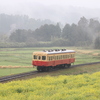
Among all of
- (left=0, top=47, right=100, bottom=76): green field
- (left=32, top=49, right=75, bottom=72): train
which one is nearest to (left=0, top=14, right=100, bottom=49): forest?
(left=0, top=47, right=100, bottom=76): green field

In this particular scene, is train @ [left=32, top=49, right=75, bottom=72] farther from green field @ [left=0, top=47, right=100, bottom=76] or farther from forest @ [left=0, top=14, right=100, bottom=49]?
forest @ [left=0, top=14, right=100, bottom=49]

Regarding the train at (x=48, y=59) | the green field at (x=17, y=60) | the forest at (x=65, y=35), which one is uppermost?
the forest at (x=65, y=35)

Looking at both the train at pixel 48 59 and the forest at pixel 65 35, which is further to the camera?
the forest at pixel 65 35

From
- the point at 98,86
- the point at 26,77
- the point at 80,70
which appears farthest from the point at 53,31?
the point at 98,86

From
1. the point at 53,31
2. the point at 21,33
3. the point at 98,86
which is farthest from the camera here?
the point at 53,31

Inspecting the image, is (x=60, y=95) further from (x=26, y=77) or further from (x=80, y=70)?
(x=80, y=70)

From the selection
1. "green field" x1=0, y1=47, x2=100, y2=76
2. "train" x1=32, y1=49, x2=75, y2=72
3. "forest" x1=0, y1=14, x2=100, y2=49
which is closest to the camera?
"train" x1=32, y1=49, x2=75, y2=72

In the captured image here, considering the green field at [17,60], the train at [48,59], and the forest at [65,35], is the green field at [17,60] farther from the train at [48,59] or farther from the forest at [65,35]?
the forest at [65,35]

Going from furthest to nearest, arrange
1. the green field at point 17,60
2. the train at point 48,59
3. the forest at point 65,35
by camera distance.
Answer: the forest at point 65,35, the green field at point 17,60, the train at point 48,59

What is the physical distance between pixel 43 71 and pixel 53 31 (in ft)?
331

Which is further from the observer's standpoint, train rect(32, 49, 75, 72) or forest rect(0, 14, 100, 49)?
forest rect(0, 14, 100, 49)

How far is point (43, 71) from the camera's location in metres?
31.6

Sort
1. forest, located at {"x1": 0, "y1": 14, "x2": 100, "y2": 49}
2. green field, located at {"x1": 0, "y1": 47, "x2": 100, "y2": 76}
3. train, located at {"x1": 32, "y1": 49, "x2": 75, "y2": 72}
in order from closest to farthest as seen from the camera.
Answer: train, located at {"x1": 32, "y1": 49, "x2": 75, "y2": 72} < green field, located at {"x1": 0, "y1": 47, "x2": 100, "y2": 76} < forest, located at {"x1": 0, "y1": 14, "x2": 100, "y2": 49}

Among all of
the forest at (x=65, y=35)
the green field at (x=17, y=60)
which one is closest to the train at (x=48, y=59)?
the green field at (x=17, y=60)
